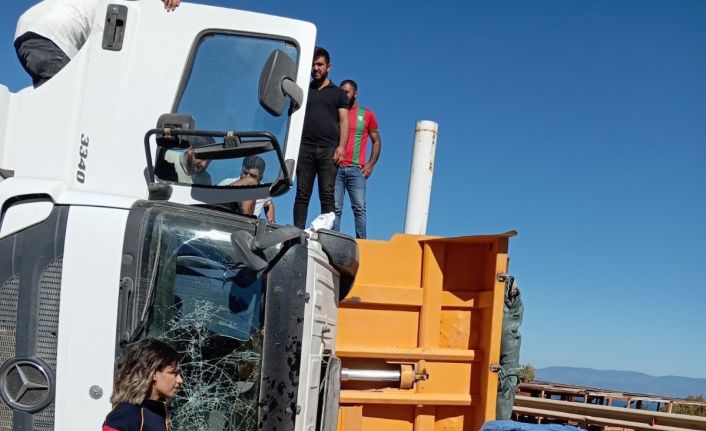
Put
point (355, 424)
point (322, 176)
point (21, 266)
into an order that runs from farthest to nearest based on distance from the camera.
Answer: point (322, 176) < point (355, 424) < point (21, 266)

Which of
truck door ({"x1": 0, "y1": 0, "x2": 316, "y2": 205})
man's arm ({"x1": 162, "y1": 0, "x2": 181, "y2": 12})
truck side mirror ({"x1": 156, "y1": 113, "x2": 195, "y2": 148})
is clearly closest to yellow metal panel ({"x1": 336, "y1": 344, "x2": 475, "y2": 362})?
truck door ({"x1": 0, "y1": 0, "x2": 316, "y2": 205})

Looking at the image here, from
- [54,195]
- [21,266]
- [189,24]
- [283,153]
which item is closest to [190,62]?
[189,24]

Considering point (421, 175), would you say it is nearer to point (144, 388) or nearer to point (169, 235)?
point (169, 235)

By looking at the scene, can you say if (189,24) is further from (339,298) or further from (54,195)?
(339,298)

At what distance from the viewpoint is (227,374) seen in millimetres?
3291

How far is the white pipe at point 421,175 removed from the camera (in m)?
5.54

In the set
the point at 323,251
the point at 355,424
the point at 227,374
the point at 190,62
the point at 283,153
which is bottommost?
the point at 355,424

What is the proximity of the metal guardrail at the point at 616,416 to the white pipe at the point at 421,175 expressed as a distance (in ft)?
7.32

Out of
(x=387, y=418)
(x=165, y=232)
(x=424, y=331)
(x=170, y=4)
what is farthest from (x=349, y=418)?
(x=170, y=4)

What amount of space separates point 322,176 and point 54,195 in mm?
2270

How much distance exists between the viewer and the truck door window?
11.5 feet

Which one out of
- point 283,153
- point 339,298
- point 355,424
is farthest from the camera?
point 355,424

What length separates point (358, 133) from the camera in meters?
6.20

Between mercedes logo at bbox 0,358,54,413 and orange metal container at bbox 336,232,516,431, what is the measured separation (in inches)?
76.1
